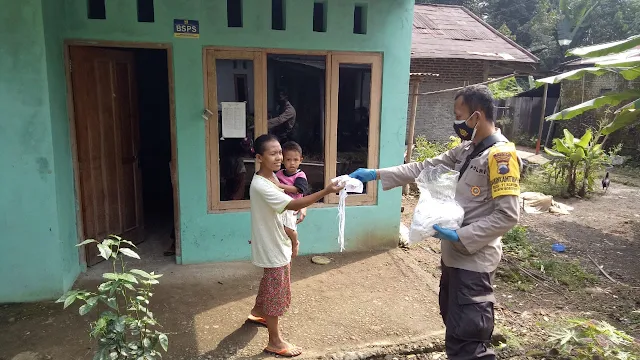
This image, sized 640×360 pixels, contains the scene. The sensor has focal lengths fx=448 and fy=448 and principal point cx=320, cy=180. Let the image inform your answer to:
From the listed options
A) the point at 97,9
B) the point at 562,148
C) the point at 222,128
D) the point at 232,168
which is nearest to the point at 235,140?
the point at 222,128

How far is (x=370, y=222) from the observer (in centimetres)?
541

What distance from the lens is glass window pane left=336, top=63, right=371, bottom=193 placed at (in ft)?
16.8

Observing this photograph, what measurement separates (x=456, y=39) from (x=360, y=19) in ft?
25.8

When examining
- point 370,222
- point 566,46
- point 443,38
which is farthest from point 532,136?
point 370,222

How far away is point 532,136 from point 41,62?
55.9 feet

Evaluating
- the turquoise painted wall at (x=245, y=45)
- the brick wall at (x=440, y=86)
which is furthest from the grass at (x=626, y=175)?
the turquoise painted wall at (x=245, y=45)

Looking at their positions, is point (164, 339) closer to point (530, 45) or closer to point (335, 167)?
point (335, 167)

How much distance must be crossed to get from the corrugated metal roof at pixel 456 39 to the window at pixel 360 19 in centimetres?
570

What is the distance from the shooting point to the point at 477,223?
2.55 metres

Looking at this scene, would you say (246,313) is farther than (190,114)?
No

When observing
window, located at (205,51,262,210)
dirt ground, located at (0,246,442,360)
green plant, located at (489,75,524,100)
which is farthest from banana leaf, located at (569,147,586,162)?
window, located at (205,51,262,210)

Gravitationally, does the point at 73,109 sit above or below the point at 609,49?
below

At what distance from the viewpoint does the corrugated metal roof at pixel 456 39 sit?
11.2m

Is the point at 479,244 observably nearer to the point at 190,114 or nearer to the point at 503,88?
the point at 190,114
